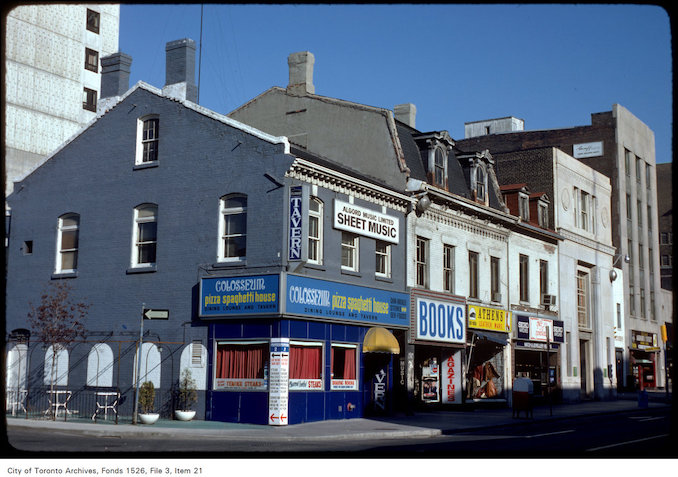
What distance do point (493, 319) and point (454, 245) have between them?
4.66 metres

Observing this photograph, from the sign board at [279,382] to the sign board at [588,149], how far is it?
4625 centimetres

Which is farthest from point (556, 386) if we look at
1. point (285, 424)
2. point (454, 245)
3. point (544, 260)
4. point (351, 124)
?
point (285, 424)

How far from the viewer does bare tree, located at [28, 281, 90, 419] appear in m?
27.5

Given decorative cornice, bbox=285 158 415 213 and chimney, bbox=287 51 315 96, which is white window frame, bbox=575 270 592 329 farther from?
chimney, bbox=287 51 315 96

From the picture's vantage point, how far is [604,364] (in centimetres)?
4825

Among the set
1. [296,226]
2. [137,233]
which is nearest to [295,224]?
[296,226]

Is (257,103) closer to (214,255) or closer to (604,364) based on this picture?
(214,255)

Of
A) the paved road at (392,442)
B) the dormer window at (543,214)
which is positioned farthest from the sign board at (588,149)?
the paved road at (392,442)

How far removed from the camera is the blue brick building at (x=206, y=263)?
25.3 m

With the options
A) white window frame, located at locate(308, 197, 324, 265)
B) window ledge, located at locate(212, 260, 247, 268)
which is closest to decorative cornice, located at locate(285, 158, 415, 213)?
white window frame, located at locate(308, 197, 324, 265)

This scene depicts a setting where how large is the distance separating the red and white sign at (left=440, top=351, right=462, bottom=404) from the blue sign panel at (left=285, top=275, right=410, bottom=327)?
197 inches

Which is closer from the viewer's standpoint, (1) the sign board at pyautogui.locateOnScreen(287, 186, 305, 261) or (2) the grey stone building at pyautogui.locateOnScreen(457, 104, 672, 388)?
(1) the sign board at pyautogui.locateOnScreen(287, 186, 305, 261)

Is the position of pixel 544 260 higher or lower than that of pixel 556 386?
higher

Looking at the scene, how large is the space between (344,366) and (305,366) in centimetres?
242
